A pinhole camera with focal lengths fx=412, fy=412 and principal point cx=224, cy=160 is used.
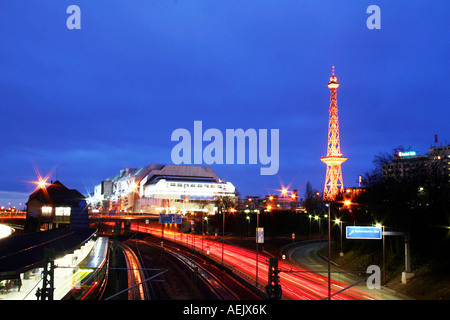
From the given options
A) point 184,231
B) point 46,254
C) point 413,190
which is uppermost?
point 413,190

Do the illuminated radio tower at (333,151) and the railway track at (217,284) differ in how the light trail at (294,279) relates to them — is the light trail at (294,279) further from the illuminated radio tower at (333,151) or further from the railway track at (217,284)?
the illuminated radio tower at (333,151)

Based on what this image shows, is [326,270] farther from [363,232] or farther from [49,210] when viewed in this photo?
[49,210]

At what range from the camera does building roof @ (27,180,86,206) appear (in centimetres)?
9700

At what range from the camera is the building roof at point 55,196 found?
318 feet

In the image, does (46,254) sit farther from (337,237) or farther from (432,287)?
(337,237)

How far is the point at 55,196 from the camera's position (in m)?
101

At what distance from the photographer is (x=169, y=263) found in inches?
2371

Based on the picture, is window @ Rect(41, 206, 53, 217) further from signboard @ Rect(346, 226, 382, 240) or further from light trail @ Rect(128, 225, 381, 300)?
signboard @ Rect(346, 226, 382, 240)

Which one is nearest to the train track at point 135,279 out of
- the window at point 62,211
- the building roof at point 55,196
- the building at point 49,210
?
the building at point 49,210

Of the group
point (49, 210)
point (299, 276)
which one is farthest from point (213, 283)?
point (49, 210)

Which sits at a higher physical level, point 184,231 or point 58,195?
point 58,195

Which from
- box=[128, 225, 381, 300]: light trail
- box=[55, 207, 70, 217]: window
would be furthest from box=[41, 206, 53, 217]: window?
box=[128, 225, 381, 300]: light trail
